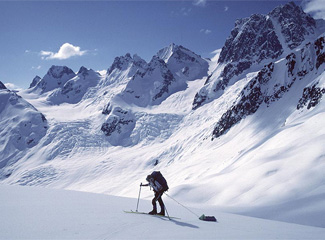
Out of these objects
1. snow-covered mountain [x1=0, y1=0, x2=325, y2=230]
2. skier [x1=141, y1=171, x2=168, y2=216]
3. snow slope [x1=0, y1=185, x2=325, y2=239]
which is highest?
snow-covered mountain [x1=0, y1=0, x2=325, y2=230]

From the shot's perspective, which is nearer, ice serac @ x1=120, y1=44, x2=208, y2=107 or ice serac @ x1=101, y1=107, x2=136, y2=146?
ice serac @ x1=101, y1=107, x2=136, y2=146

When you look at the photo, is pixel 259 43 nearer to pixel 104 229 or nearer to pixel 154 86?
pixel 154 86

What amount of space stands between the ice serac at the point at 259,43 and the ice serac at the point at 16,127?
10603 centimetres

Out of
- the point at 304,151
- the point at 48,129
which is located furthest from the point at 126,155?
the point at 304,151

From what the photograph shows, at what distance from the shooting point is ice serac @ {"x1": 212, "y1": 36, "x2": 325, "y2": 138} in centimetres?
6006

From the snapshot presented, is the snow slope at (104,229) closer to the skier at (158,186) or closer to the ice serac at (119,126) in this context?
the skier at (158,186)

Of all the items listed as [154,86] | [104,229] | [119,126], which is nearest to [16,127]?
[119,126]

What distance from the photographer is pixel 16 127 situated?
166 m

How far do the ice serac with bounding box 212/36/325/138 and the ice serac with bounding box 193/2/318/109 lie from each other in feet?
185

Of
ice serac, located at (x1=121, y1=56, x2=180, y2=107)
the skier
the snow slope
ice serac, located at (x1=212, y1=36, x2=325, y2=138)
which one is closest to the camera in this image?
the snow slope

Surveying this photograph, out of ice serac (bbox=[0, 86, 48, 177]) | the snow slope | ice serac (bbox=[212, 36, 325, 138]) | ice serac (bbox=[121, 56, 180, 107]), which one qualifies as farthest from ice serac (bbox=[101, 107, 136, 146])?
the snow slope

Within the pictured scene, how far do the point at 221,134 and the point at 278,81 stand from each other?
22447 mm

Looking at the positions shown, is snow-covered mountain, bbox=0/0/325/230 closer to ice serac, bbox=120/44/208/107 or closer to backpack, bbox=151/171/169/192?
ice serac, bbox=120/44/208/107

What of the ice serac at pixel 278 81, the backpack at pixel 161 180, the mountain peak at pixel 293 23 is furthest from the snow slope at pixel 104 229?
the mountain peak at pixel 293 23
